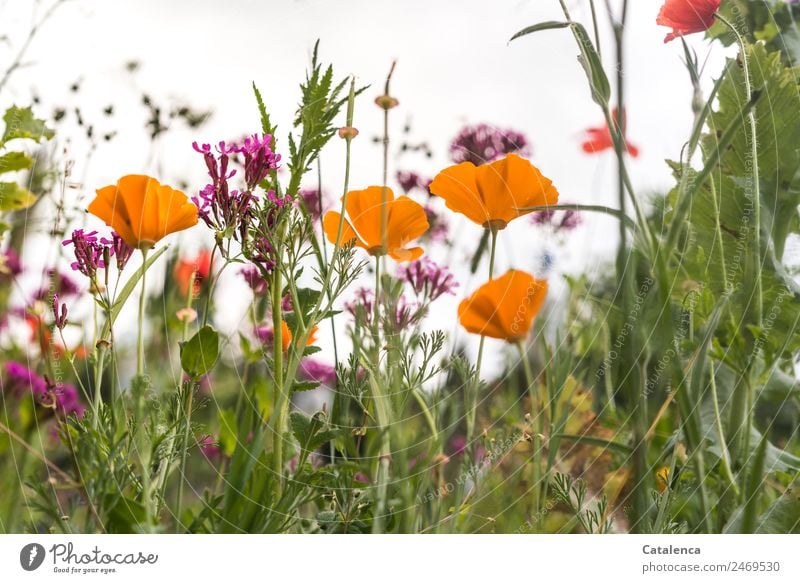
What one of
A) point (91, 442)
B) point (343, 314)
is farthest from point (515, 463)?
point (91, 442)

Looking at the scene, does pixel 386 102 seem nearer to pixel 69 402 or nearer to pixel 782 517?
pixel 69 402

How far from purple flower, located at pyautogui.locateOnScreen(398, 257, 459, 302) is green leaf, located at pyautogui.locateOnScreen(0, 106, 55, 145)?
0.30m

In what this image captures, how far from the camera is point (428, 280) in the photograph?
0.53m

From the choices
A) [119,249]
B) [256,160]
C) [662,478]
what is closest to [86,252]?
[119,249]

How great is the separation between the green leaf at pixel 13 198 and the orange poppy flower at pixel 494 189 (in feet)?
1.05

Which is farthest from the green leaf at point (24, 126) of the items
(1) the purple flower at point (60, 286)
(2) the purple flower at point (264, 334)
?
(2) the purple flower at point (264, 334)

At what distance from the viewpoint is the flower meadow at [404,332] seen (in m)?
0.48

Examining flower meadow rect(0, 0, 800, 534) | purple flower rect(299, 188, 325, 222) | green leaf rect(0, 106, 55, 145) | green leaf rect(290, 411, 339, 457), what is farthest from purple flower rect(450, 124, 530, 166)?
green leaf rect(0, 106, 55, 145)

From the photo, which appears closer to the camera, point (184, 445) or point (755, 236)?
point (184, 445)

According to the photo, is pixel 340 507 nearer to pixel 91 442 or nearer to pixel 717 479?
pixel 91 442

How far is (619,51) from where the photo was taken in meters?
0.55

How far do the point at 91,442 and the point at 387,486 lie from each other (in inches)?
7.3

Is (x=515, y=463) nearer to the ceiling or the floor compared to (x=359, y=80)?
nearer to the floor

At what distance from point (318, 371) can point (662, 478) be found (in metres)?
0.27
